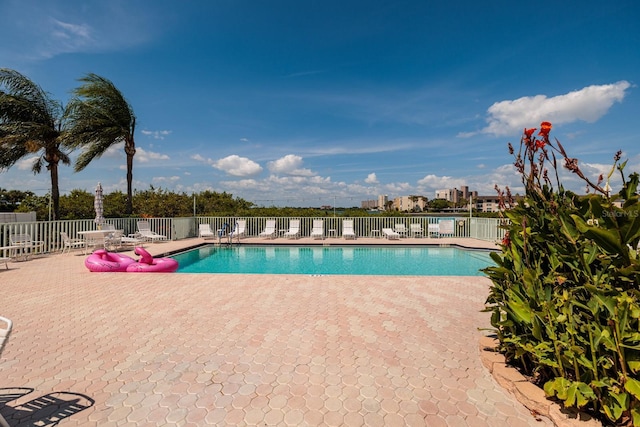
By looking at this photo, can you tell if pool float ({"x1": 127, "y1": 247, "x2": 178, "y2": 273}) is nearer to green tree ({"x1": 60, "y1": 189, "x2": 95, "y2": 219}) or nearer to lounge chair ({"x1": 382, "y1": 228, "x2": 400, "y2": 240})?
lounge chair ({"x1": 382, "y1": 228, "x2": 400, "y2": 240})

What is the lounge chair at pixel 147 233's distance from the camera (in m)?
13.3

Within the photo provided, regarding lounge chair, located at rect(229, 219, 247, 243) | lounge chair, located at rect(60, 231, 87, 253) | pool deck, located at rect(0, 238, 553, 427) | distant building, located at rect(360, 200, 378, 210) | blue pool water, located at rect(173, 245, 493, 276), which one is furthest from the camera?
distant building, located at rect(360, 200, 378, 210)

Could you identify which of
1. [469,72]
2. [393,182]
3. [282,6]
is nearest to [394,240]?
[469,72]

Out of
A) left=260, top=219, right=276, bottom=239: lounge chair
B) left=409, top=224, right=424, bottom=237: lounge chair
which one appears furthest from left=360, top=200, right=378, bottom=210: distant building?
left=260, top=219, right=276, bottom=239: lounge chair

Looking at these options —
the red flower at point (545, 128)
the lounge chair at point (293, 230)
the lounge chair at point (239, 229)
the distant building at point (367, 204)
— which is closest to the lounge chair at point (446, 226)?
the distant building at point (367, 204)

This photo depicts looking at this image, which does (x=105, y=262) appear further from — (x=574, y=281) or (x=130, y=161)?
(x=130, y=161)

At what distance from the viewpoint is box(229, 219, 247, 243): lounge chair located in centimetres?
1446

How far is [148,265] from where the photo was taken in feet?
23.9

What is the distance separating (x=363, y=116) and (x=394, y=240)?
33.0 ft

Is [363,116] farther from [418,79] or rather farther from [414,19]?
[414,19]

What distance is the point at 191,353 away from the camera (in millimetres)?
2992

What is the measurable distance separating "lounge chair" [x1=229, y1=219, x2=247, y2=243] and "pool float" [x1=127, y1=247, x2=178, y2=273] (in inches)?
253

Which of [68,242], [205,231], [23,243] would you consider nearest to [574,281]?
[23,243]

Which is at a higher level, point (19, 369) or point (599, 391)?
point (599, 391)
